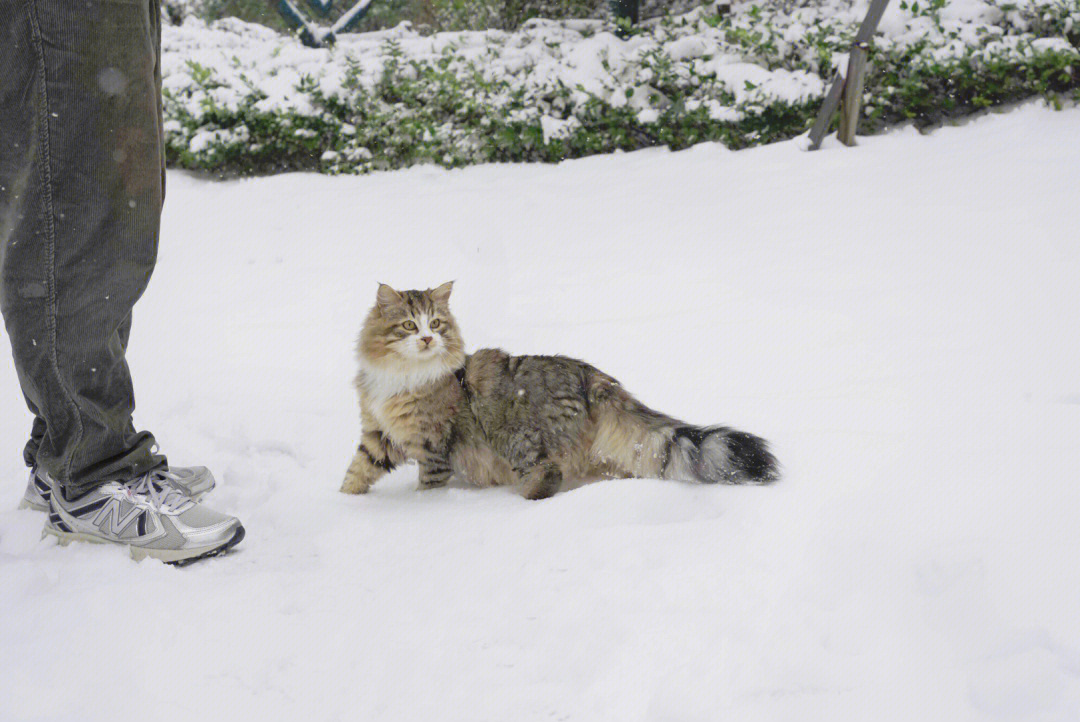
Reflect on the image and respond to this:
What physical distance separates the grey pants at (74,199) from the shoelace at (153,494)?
8cm

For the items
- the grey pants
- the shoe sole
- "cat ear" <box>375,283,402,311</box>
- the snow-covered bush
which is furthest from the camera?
the snow-covered bush

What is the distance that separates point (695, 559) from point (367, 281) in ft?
11.2

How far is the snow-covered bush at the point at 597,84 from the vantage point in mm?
5508

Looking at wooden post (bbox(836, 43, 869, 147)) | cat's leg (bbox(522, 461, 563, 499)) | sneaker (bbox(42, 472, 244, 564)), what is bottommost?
cat's leg (bbox(522, 461, 563, 499))

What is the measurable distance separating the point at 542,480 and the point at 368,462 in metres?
0.62

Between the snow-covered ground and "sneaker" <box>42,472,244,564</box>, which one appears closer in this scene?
the snow-covered ground

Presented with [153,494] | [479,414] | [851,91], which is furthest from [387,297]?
[851,91]

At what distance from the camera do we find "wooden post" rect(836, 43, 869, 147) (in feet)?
17.1

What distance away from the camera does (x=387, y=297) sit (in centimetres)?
283

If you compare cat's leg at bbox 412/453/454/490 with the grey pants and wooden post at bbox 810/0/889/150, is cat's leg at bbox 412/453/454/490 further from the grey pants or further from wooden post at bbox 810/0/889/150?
wooden post at bbox 810/0/889/150

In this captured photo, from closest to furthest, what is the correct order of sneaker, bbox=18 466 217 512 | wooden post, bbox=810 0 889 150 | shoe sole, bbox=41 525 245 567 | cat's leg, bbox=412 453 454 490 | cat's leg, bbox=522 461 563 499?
shoe sole, bbox=41 525 245 567, sneaker, bbox=18 466 217 512, cat's leg, bbox=522 461 563 499, cat's leg, bbox=412 453 454 490, wooden post, bbox=810 0 889 150

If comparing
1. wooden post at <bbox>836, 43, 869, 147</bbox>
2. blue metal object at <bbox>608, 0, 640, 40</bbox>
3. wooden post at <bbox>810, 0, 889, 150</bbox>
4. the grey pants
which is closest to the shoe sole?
the grey pants

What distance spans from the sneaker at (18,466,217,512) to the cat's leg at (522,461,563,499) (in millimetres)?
960

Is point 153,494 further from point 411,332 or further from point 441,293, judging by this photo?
point 441,293
